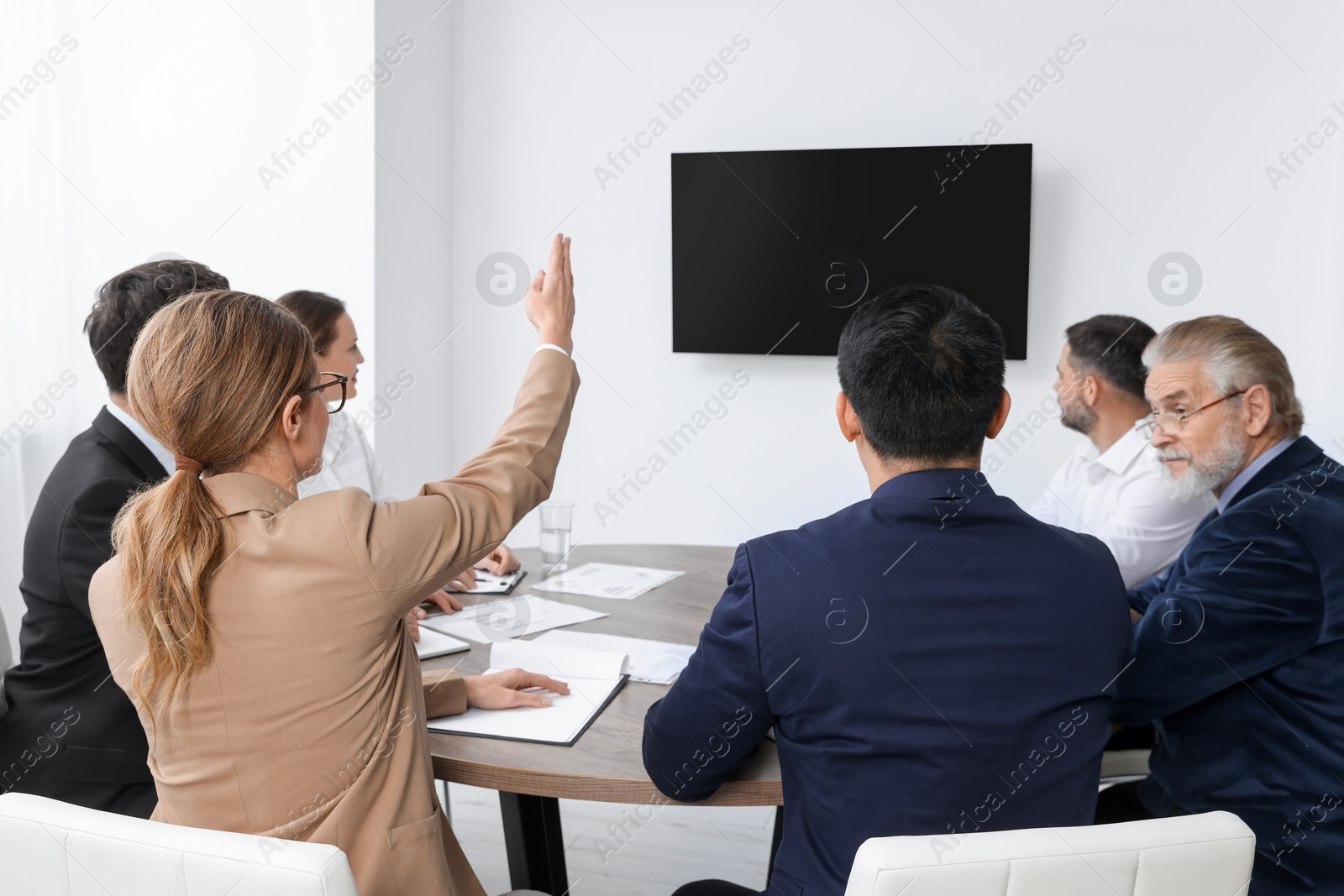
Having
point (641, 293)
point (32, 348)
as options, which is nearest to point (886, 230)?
point (641, 293)

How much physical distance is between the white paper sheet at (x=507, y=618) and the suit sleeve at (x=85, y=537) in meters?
0.59

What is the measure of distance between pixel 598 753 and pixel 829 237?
3.01 m

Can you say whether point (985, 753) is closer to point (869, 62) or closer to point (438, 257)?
point (869, 62)

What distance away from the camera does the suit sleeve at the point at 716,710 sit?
1173 millimetres

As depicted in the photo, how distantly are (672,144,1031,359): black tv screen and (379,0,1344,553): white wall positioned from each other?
5.0 inches

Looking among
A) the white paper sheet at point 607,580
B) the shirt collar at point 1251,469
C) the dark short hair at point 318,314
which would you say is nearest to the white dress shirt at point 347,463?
the dark short hair at point 318,314

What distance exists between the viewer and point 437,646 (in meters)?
1.83

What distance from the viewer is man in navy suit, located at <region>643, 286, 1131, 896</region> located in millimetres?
1137

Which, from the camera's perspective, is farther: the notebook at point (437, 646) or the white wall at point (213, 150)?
the white wall at point (213, 150)

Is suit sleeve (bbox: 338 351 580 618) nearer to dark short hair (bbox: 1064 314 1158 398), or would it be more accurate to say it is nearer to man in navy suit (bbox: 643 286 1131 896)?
man in navy suit (bbox: 643 286 1131 896)

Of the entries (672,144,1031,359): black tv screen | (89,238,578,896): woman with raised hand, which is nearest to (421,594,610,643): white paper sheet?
(89,238,578,896): woman with raised hand

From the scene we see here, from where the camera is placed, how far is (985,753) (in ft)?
3.73

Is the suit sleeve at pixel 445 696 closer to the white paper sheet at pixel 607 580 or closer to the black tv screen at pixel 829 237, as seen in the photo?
the white paper sheet at pixel 607 580

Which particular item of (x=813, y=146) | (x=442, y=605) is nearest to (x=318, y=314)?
(x=442, y=605)
